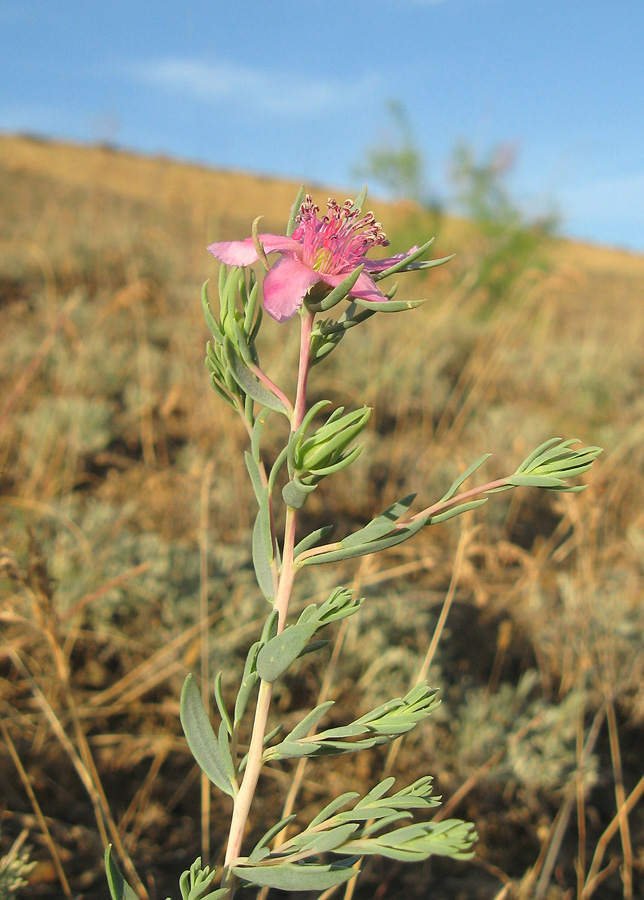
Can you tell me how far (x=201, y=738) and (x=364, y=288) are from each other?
505 millimetres

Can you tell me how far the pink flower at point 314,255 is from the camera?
656mm

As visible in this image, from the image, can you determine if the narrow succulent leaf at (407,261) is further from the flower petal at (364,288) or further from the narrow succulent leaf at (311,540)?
the narrow succulent leaf at (311,540)

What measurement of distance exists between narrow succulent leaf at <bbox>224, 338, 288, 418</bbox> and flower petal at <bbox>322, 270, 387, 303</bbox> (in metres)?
0.12

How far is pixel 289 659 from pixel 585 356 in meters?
4.91

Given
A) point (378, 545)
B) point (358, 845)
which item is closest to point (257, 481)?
point (378, 545)

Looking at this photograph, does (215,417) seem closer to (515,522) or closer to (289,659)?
(515,522)

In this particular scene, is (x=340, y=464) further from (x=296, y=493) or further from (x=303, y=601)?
(x=303, y=601)

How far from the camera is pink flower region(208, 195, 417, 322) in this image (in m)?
0.66

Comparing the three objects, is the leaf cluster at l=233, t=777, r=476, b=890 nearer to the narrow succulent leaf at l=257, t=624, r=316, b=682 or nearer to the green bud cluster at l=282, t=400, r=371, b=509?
the narrow succulent leaf at l=257, t=624, r=316, b=682

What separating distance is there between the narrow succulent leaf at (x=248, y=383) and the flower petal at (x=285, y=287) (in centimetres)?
6

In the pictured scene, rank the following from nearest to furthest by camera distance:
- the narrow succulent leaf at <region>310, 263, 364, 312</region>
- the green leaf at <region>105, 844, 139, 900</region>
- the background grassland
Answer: the narrow succulent leaf at <region>310, 263, 364, 312</region> < the green leaf at <region>105, 844, 139, 900</region> < the background grassland

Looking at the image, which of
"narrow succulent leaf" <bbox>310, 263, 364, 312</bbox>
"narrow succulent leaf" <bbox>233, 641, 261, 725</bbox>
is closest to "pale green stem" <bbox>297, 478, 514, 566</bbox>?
"narrow succulent leaf" <bbox>233, 641, 261, 725</bbox>

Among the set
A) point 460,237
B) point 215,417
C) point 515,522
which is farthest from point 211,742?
point 460,237

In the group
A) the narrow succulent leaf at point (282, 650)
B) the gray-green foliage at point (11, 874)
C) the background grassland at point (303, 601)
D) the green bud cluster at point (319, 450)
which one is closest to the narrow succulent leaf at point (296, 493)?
the green bud cluster at point (319, 450)
